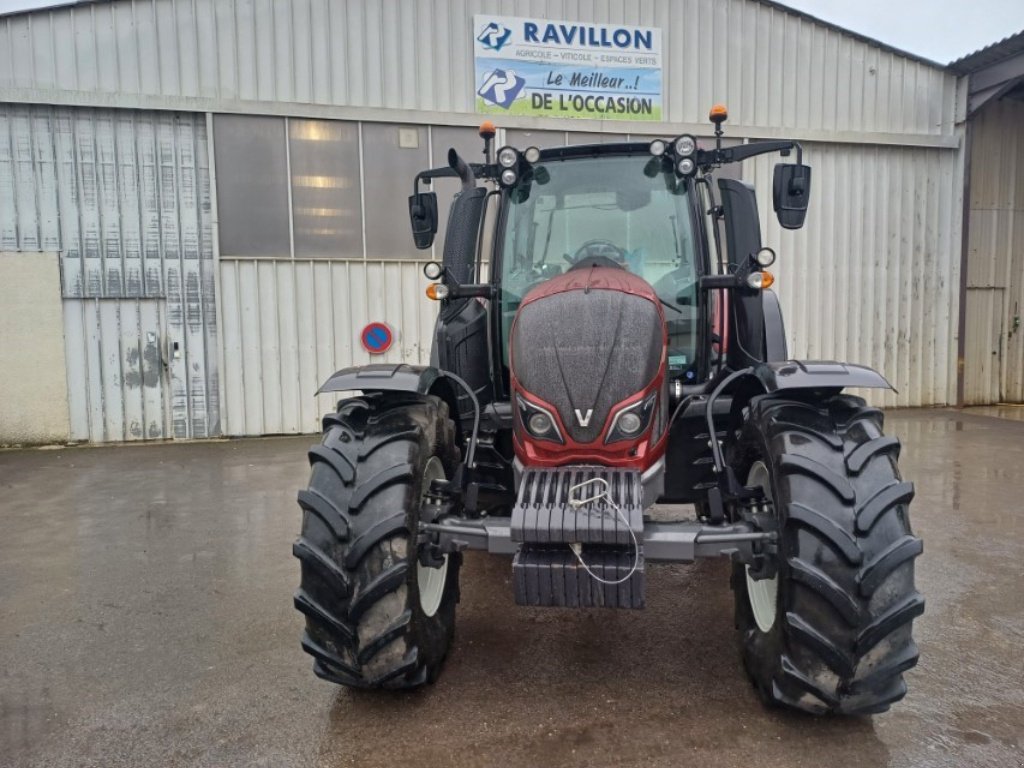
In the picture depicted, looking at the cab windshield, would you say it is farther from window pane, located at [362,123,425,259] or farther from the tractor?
window pane, located at [362,123,425,259]

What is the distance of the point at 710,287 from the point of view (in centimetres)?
340

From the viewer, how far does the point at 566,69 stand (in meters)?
9.84

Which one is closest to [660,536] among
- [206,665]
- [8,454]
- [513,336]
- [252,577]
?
[513,336]

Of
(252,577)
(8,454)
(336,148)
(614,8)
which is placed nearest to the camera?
(252,577)

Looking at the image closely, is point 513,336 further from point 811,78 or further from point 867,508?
point 811,78

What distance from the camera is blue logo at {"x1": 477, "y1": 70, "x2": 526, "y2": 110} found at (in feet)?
31.7

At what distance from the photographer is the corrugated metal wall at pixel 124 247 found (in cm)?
873

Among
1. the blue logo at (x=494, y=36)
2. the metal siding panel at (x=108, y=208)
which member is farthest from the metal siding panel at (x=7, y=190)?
the blue logo at (x=494, y=36)

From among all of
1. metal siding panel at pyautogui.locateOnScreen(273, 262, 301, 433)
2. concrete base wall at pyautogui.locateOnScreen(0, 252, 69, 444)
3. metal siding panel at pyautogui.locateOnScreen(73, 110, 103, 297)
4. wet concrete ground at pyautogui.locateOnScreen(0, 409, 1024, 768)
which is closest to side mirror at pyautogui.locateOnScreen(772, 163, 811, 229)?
wet concrete ground at pyautogui.locateOnScreen(0, 409, 1024, 768)

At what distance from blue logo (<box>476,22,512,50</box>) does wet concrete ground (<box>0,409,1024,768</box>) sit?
23.1ft

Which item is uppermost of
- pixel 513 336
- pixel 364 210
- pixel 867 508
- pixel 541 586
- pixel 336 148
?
pixel 336 148

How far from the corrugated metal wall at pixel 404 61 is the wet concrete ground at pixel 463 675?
5.95 meters

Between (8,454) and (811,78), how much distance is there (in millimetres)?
11643

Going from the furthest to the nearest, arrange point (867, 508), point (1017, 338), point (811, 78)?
point (1017, 338)
point (811, 78)
point (867, 508)
